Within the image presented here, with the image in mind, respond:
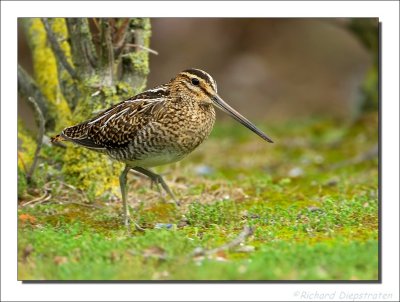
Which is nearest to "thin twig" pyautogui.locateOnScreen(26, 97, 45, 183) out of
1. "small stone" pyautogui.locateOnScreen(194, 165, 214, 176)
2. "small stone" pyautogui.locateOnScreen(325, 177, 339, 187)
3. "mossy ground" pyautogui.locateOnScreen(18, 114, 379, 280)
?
"mossy ground" pyautogui.locateOnScreen(18, 114, 379, 280)

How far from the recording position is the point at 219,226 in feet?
21.9

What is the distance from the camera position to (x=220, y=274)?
208 inches

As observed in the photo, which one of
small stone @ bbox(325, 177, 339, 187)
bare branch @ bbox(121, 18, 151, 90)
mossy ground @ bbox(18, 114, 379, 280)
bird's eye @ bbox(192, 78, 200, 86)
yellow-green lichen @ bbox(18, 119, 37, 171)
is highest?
bare branch @ bbox(121, 18, 151, 90)

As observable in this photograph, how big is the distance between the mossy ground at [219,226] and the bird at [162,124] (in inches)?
23.9

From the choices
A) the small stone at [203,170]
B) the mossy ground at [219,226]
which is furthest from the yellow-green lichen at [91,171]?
the small stone at [203,170]

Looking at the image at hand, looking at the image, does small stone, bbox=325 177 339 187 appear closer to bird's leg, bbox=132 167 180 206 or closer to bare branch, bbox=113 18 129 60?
bird's leg, bbox=132 167 180 206

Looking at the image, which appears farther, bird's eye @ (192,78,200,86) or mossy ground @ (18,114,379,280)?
bird's eye @ (192,78,200,86)

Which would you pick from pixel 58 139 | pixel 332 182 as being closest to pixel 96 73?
pixel 58 139

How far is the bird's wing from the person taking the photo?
22.4 feet

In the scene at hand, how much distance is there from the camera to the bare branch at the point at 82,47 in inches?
303

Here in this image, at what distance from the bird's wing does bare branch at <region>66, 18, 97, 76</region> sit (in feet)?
2.54

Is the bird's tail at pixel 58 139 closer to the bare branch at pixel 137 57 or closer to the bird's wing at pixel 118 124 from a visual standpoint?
the bird's wing at pixel 118 124

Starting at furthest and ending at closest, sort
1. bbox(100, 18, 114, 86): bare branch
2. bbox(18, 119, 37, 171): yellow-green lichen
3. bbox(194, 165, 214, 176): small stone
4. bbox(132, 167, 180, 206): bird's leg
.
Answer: bbox(194, 165, 214, 176): small stone, bbox(18, 119, 37, 171): yellow-green lichen, bbox(100, 18, 114, 86): bare branch, bbox(132, 167, 180, 206): bird's leg

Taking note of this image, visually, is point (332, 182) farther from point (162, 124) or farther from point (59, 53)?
point (59, 53)
